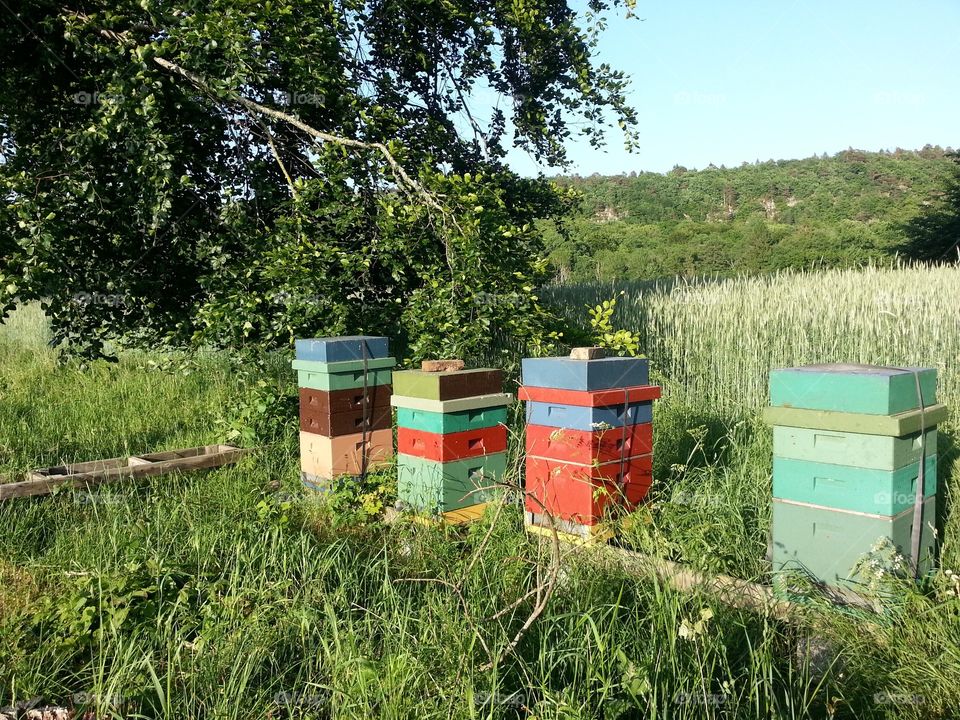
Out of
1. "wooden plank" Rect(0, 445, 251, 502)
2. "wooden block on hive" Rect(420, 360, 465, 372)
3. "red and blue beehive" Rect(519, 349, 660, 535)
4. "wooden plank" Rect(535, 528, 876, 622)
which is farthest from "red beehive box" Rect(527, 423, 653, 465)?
"wooden plank" Rect(0, 445, 251, 502)

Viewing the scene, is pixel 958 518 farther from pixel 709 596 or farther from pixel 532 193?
pixel 532 193

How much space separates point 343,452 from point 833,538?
9.73 ft

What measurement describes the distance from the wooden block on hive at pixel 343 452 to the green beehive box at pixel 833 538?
8.70 ft

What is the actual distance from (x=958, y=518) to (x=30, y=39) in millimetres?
7619

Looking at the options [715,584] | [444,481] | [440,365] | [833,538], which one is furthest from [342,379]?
[833,538]

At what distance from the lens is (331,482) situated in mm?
4730

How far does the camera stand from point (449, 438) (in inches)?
165

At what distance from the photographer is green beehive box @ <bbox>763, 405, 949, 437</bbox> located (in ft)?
9.62

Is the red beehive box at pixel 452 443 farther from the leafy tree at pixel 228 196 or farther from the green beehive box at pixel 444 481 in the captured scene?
the leafy tree at pixel 228 196

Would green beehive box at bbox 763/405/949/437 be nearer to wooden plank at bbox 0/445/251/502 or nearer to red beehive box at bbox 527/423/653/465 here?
red beehive box at bbox 527/423/653/465

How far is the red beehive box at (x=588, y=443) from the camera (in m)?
3.72

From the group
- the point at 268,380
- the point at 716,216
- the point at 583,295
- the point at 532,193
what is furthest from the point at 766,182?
the point at 268,380

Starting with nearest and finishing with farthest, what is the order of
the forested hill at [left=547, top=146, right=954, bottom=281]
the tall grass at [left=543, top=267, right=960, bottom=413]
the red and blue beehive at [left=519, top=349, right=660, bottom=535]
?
the red and blue beehive at [left=519, top=349, right=660, bottom=535]
the tall grass at [left=543, top=267, right=960, bottom=413]
the forested hill at [left=547, top=146, right=954, bottom=281]

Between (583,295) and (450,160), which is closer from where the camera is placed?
(450,160)
